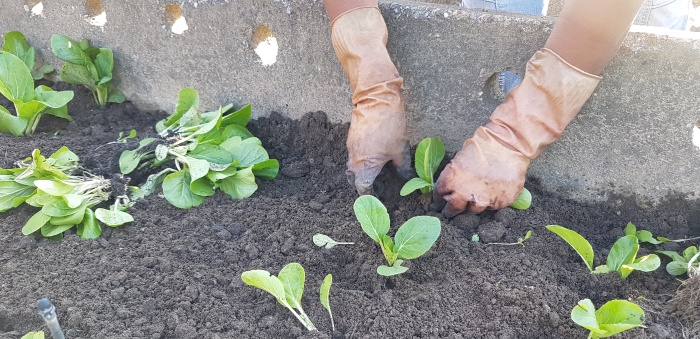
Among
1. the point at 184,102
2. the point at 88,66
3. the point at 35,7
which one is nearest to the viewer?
the point at 184,102

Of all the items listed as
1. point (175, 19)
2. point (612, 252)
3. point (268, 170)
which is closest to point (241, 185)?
→ point (268, 170)

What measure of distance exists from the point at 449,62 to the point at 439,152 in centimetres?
27

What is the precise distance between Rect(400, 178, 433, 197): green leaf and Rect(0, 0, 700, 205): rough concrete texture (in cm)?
27

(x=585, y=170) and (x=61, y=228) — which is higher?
(x=61, y=228)

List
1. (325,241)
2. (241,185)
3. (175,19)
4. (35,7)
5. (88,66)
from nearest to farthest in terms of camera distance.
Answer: (325,241)
(241,185)
(175,19)
(88,66)
(35,7)

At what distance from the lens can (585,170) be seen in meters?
1.72

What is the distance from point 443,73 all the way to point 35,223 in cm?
123

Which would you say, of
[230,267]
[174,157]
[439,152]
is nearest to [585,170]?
[439,152]

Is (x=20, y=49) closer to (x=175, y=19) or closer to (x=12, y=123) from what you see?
(x=12, y=123)

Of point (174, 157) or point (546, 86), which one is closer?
point (546, 86)

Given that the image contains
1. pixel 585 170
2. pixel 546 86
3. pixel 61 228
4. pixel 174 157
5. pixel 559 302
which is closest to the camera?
pixel 559 302

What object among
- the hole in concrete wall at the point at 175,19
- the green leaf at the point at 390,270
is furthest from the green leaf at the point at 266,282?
the hole in concrete wall at the point at 175,19

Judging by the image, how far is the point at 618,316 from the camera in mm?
1179

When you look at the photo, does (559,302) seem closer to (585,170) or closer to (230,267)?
(585,170)
